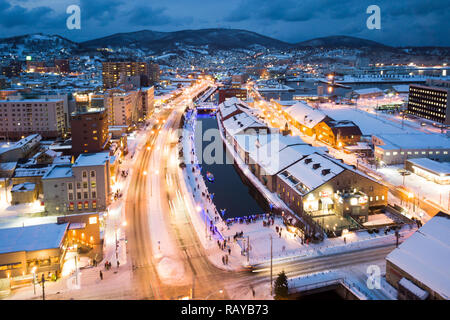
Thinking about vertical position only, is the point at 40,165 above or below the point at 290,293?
above

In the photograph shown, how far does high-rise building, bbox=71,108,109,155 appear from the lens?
22.0 m

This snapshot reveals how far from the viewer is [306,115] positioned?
109 feet

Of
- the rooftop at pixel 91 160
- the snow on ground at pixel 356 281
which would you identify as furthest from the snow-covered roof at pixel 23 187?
the snow on ground at pixel 356 281

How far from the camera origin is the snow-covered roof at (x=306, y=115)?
1209 inches

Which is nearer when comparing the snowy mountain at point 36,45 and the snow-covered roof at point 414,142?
the snow-covered roof at point 414,142

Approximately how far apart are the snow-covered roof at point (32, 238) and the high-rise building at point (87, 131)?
1102 cm

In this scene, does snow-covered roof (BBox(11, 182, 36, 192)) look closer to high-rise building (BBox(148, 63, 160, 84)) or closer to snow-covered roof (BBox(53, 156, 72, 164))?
snow-covered roof (BBox(53, 156, 72, 164))


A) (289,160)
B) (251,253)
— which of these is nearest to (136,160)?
(289,160)

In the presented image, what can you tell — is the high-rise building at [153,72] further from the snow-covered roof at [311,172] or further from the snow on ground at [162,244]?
the snow-covered roof at [311,172]

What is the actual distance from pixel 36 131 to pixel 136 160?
10551mm

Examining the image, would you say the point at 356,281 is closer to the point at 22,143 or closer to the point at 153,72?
the point at 22,143

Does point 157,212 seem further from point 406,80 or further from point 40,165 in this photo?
point 406,80

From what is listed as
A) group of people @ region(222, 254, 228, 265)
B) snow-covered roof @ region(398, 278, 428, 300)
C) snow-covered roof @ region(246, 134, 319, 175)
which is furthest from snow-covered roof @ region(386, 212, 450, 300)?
snow-covered roof @ region(246, 134, 319, 175)
